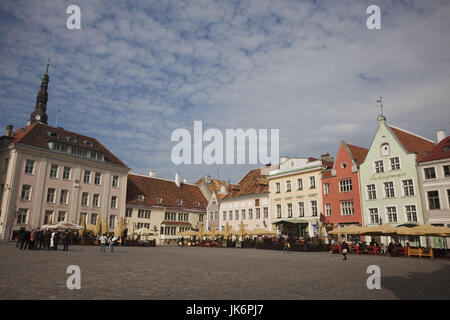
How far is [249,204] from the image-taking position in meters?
53.1

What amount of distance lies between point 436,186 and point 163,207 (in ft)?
136

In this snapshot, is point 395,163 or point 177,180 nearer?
point 395,163

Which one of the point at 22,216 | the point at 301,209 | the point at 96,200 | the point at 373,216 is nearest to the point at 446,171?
the point at 373,216

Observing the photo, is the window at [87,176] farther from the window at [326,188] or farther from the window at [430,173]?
the window at [430,173]

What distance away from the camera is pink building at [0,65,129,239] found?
4247cm

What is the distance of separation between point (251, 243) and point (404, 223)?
16.5 meters

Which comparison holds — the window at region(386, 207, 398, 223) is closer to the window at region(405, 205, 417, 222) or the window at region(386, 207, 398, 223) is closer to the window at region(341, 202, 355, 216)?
the window at region(405, 205, 417, 222)

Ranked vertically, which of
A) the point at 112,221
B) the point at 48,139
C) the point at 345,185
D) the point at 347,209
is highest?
the point at 48,139

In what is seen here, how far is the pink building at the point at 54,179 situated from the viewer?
1672 inches

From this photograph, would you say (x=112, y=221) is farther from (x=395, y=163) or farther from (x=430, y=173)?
(x=430, y=173)

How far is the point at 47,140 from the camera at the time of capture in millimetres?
47219

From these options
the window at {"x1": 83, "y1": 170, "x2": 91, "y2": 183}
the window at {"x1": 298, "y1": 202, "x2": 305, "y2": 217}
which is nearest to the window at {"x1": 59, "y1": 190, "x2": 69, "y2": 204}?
the window at {"x1": 83, "y1": 170, "x2": 91, "y2": 183}

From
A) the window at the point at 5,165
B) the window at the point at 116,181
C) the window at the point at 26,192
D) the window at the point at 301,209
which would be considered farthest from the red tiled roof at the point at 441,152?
the window at the point at 5,165
